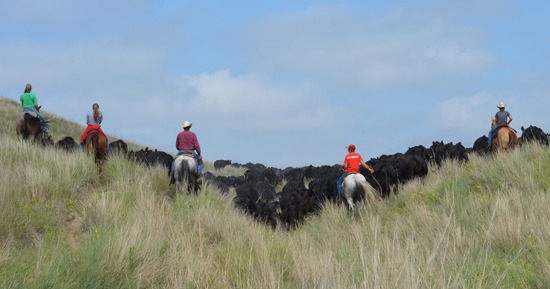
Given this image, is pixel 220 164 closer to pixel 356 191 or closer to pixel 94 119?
pixel 94 119

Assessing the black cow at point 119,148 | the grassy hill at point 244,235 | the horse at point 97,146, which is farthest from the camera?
the black cow at point 119,148

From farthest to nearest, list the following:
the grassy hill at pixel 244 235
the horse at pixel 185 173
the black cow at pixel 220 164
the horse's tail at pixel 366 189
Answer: the black cow at pixel 220 164, the horse's tail at pixel 366 189, the horse at pixel 185 173, the grassy hill at pixel 244 235

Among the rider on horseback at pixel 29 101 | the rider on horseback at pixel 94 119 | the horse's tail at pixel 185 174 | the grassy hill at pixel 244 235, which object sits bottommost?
the grassy hill at pixel 244 235

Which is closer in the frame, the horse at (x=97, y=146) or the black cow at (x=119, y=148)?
the horse at (x=97, y=146)

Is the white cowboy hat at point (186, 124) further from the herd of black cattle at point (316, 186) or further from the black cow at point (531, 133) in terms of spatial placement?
the black cow at point (531, 133)

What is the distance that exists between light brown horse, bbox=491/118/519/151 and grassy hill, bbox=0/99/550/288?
1615 mm

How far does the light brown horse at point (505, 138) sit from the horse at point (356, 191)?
212 inches

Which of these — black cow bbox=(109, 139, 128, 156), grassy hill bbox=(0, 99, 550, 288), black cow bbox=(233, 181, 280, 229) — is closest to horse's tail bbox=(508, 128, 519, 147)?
grassy hill bbox=(0, 99, 550, 288)

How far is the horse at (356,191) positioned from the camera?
47.3ft

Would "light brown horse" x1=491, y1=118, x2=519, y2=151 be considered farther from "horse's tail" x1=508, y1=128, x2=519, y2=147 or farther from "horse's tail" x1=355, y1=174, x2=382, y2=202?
"horse's tail" x1=355, y1=174, x2=382, y2=202

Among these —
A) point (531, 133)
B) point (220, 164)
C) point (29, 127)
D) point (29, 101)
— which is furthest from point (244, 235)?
point (220, 164)

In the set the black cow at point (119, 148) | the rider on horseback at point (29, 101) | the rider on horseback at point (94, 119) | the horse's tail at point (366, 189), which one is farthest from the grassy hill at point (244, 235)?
the rider on horseback at point (29, 101)

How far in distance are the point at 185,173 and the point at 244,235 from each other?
10.8 feet

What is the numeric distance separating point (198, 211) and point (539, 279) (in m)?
7.16
